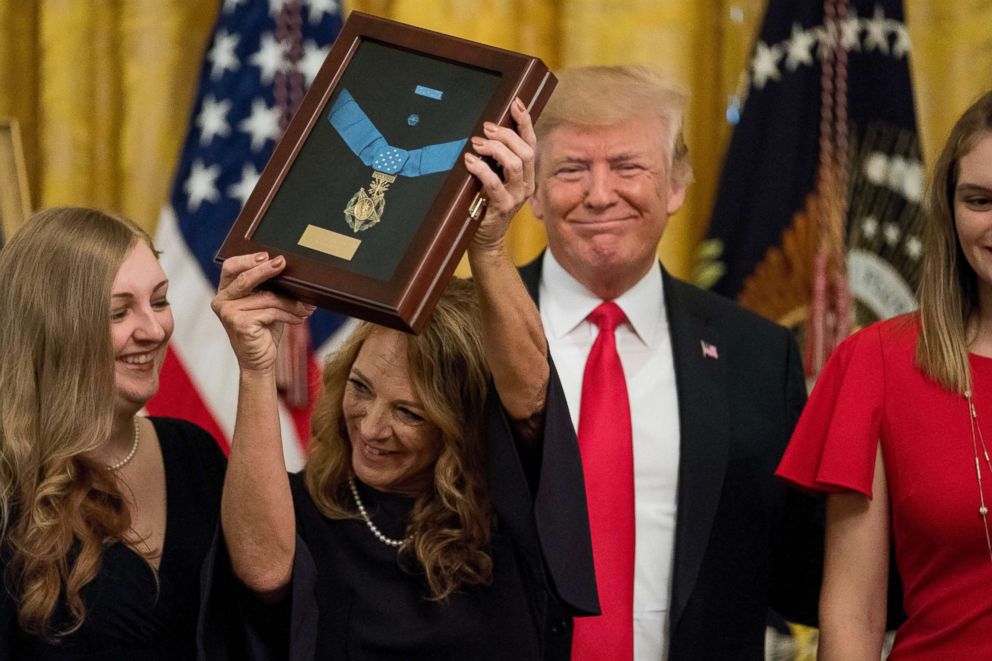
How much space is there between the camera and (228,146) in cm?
384

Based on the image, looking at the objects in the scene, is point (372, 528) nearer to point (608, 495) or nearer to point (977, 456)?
point (608, 495)

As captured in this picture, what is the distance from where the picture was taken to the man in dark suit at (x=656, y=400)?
2.63m

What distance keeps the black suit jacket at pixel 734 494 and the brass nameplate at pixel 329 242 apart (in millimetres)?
936

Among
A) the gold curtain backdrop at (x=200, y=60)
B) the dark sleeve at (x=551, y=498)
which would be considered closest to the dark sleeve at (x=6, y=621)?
the dark sleeve at (x=551, y=498)

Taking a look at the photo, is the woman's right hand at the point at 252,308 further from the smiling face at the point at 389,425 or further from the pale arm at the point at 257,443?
the smiling face at the point at 389,425

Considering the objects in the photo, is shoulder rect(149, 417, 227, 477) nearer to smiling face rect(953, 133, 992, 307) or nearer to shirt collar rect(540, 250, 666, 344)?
shirt collar rect(540, 250, 666, 344)

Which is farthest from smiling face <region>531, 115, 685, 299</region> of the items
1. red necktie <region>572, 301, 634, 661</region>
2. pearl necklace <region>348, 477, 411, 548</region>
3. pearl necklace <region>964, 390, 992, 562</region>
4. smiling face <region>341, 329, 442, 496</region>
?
pearl necklace <region>964, 390, 992, 562</region>

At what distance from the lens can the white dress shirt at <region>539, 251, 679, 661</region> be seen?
2.64 m

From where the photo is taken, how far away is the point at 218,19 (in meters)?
3.86

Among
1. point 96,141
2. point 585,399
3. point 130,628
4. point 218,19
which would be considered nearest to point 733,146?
point 585,399

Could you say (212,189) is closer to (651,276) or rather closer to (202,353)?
(202,353)

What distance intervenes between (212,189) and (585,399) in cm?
152

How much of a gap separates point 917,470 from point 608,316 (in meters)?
0.83

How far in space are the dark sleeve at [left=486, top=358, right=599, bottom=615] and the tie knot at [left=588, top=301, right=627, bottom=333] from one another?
0.61 meters
